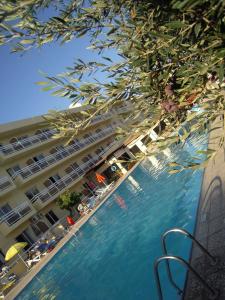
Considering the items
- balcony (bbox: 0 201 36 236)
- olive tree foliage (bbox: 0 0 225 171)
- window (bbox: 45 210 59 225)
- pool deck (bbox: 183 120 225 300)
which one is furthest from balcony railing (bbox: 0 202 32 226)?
olive tree foliage (bbox: 0 0 225 171)

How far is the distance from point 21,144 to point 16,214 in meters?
7.78

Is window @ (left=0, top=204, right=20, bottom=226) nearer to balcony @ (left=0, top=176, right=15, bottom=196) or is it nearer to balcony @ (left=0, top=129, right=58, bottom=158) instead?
balcony @ (left=0, top=176, right=15, bottom=196)

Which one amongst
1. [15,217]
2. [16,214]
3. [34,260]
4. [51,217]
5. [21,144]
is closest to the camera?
[34,260]

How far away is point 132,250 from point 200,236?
5.70m

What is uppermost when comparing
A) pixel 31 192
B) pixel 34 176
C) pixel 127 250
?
pixel 34 176

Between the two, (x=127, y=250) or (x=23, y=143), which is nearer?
(x=127, y=250)

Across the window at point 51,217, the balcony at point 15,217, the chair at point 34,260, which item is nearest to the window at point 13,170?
the balcony at point 15,217

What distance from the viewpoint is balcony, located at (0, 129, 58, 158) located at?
27902 mm

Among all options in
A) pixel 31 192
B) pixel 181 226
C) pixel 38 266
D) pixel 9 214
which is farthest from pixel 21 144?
pixel 181 226

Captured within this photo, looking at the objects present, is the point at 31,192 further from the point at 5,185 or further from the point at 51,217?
the point at 5,185

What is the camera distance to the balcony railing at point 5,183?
84.5 ft

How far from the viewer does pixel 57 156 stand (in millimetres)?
35000

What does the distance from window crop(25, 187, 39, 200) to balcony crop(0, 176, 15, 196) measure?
2.77 metres

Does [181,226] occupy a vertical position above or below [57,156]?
below
